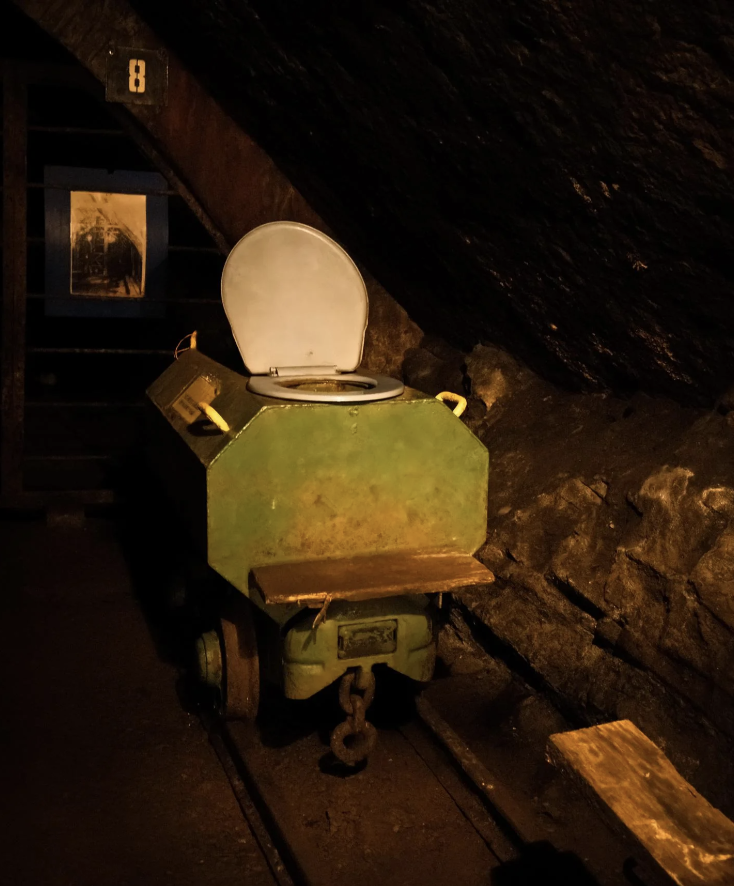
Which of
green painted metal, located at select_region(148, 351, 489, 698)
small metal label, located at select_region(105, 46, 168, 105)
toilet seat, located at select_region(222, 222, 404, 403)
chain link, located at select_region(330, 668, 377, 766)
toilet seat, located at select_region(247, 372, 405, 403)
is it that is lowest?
chain link, located at select_region(330, 668, 377, 766)

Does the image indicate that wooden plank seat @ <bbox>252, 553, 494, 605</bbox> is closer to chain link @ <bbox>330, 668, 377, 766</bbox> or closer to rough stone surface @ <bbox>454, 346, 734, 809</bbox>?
chain link @ <bbox>330, 668, 377, 766</bbox>

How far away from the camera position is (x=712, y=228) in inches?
111

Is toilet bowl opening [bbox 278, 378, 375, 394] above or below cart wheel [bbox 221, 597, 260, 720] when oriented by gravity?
above

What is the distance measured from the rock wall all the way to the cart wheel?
1.07 meters

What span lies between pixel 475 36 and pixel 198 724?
2.61 meters

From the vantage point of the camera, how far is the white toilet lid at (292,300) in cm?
346

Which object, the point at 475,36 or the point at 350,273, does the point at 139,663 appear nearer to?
the point at 350,273

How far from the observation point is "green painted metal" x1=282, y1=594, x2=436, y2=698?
9.75 feet

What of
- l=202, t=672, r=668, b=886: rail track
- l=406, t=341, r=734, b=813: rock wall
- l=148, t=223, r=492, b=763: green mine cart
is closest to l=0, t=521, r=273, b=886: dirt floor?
l=202, t=672, r=668, b=886: rail track

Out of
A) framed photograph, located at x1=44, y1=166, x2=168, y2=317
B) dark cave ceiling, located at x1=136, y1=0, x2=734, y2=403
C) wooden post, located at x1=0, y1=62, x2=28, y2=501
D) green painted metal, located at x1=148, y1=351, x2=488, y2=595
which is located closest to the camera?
dark cave ceiling, located at x1=136, y1=0, x2=734, y2=403

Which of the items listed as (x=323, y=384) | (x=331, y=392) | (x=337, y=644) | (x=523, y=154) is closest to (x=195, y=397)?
(x=323, y=384)

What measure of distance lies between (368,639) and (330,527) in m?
0.39

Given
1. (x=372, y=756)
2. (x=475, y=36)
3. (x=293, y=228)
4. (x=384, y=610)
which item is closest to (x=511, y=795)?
(x=372, y=756)

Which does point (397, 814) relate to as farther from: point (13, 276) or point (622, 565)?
point (13, 276)
